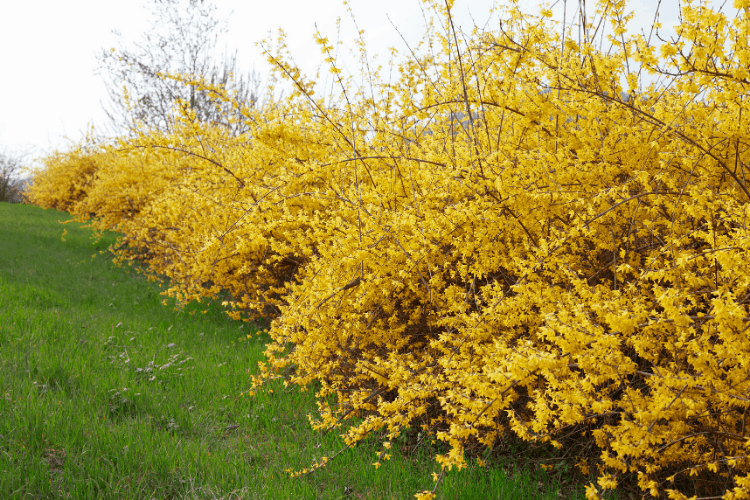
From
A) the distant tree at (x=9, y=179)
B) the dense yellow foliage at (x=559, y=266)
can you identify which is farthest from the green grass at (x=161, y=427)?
the distant tree at (x=9, y=179)

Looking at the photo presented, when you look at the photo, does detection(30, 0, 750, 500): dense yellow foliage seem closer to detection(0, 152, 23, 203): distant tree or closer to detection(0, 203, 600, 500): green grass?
detection(0, 203, 600, 500): green grass

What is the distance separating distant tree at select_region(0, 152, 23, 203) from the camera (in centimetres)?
2484

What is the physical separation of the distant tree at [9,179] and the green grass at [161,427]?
82.7 feet

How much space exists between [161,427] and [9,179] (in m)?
29.7

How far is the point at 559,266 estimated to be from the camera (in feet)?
8.43

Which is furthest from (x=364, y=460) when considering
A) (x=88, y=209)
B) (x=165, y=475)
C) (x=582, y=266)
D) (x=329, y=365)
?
(x=88, y=209)

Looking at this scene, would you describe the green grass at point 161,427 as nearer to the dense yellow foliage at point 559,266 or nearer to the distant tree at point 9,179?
the dense yellow foliage at point 559,266

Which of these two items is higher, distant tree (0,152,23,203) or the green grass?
distant tree (0,152,23,203)

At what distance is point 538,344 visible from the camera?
247 cm

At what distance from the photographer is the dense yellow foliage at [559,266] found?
6.39ft

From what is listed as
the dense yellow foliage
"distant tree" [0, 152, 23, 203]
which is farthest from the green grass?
"distant tree" [0, 152, 23, 203]

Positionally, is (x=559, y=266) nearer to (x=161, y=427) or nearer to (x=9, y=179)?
(x=161, y=427)

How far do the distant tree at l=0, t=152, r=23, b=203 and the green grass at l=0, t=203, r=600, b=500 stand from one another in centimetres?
2520

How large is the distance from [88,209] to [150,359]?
10.2 meters
